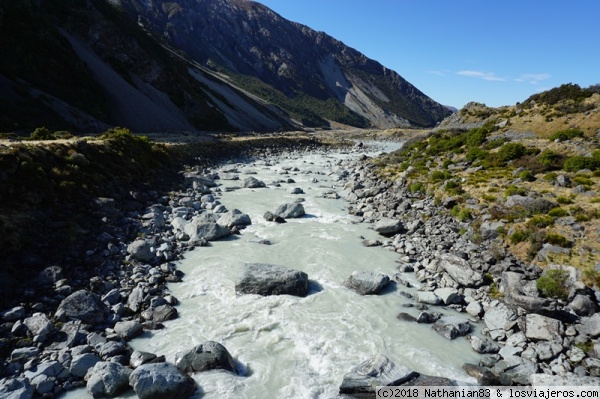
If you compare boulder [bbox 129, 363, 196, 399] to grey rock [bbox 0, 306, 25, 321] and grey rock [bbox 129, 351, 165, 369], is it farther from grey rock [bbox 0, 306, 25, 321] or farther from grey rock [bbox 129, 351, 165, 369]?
grey rock [bbox 0, 306, 25, 321]

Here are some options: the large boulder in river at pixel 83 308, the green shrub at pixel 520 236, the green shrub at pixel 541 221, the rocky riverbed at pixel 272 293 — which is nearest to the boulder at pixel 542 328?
the rocky riverbed at pixel 272 293

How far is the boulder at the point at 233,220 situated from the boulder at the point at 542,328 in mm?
16987

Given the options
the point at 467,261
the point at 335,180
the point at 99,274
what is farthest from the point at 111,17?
the point at 467,261

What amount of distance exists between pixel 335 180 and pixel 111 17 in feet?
272

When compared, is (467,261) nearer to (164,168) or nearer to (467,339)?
(467,339)

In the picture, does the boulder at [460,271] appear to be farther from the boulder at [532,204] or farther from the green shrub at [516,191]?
the green shrub at [516,191]

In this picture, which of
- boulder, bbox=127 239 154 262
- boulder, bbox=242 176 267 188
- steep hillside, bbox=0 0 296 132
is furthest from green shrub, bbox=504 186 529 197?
steep hillside, bbox=0 0 296 132

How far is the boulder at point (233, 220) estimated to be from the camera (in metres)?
23.5

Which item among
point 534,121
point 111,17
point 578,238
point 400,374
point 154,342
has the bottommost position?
point 154,342

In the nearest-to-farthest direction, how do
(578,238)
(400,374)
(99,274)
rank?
(400,374), (99,274), (578,238)

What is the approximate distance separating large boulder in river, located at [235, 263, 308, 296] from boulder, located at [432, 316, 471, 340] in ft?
18.5

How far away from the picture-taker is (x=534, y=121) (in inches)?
1795

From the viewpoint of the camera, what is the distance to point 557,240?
16.3 meters

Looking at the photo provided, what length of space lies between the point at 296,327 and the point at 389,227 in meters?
12.3
